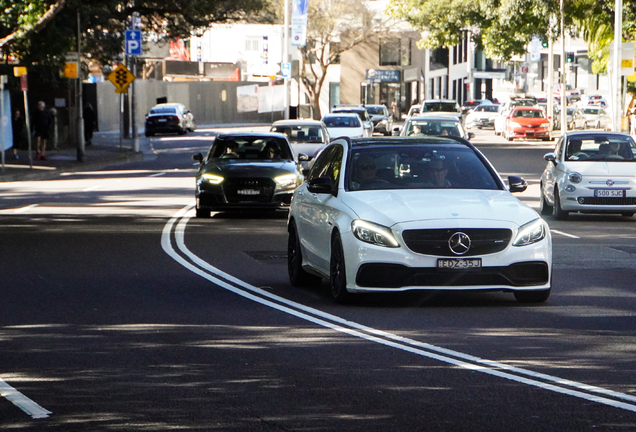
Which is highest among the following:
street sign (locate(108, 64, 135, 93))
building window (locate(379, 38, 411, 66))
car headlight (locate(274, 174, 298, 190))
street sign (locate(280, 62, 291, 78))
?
building window (locate(379, 38, 411, 66))

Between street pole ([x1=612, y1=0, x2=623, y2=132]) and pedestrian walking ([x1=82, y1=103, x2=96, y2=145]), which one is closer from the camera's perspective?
street pole ([x1=612, y1=0, x2=623, y2=132])

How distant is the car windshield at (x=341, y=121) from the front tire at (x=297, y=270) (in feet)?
87.2

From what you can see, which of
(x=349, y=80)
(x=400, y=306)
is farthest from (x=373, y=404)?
(x=349, y=80)

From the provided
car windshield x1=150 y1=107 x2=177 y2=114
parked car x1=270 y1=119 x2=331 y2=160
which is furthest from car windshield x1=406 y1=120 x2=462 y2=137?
car windshield x1=150 y1=107 x2=177 y2=114

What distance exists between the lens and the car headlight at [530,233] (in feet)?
33.4

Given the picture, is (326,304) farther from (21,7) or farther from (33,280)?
(21,7)

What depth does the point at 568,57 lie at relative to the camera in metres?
63.7

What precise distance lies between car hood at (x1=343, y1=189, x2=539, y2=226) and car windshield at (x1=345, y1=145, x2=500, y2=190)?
0.78 ft

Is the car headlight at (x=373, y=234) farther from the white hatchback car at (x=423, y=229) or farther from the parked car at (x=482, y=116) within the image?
the parked car at (x=482, y=116)

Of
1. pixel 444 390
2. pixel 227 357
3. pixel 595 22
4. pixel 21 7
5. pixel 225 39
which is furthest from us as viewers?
pixel 225 39

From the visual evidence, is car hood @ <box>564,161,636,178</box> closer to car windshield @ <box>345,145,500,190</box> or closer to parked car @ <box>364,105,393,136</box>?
car windshield @ <box>345,145,500,190</box>

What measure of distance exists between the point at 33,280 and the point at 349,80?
85.1 metres

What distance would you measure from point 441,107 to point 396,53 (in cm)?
4607

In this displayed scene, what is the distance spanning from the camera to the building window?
97375mm
